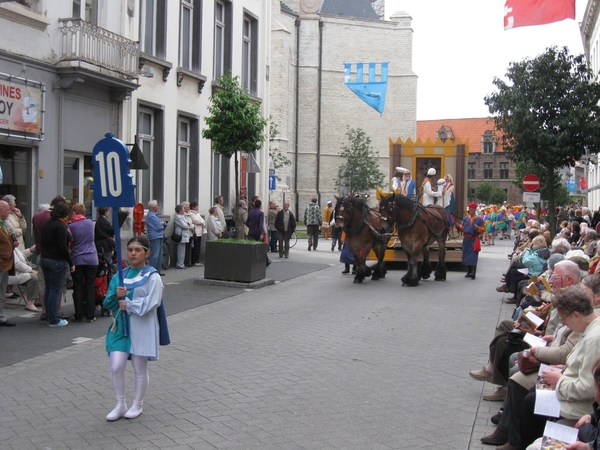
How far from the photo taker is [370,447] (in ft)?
17.8

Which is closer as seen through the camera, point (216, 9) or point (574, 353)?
Answer: point (574, 353)

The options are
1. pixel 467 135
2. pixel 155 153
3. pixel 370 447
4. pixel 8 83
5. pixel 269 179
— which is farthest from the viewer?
pixel 467 135

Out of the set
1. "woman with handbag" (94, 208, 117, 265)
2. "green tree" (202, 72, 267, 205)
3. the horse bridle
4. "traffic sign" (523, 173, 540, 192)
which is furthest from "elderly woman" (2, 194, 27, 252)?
"traffic sign" (523, 173, 540, 192)

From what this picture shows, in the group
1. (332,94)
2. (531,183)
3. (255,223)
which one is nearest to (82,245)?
(255,223)

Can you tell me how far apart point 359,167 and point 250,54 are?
105ft

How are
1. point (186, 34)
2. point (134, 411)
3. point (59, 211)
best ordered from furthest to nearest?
1. point (186, 34)
2. point (59, 211)
3. point (134, 411)

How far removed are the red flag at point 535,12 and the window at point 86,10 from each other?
940 centimetres

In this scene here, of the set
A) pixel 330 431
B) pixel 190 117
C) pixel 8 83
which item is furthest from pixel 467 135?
pixel 330 431

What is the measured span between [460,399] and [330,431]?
1659 mm

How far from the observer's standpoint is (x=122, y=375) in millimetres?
5980

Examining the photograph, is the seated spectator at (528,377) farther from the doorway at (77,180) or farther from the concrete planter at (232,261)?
the doorway at (77,180)

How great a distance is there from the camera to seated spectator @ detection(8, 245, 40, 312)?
36.9 feet

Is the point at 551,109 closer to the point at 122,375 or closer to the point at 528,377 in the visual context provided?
the point at 528,377

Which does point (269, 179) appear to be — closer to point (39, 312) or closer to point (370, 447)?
point (39, 312)
